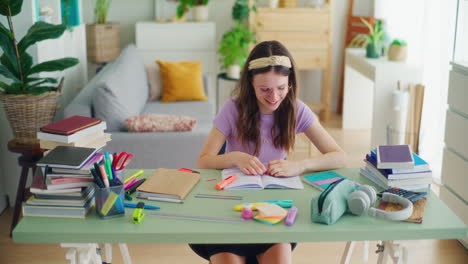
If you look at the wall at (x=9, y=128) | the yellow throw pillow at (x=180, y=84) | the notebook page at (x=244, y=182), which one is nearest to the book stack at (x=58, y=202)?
the notebook page at (x=244, y=182)

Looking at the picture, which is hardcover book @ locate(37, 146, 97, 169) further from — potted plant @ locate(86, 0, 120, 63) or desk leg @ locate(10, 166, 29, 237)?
potted plant @ locate(86, 0, 120, 63)

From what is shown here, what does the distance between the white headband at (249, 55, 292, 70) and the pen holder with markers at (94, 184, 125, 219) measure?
2.59 feet

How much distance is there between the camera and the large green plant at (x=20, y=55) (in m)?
2.92

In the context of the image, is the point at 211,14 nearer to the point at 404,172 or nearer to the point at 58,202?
the point at 404,172

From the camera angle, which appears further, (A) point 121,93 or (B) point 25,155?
(A) point 121,93

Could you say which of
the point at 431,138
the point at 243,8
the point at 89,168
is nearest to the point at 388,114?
the point at 431,138

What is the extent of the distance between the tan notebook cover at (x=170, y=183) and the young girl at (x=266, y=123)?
0.64 ft

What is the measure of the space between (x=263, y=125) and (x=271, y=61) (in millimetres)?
286

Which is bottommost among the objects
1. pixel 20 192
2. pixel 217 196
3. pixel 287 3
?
pixel 20 192

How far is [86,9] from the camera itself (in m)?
5.85

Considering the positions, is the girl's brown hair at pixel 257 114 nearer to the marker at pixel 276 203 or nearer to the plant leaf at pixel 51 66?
the marker at pixel 276 203

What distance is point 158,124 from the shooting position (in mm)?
3295

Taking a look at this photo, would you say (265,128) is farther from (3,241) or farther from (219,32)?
(219,32)

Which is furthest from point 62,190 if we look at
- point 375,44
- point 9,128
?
point 375,44
